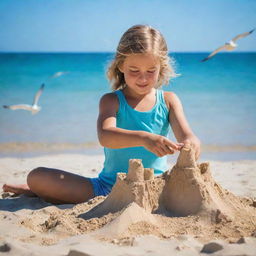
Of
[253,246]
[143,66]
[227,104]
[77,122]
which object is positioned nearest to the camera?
[253,246]

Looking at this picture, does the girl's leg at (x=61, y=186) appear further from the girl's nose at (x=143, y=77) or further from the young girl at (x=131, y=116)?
the girl's nose at (x=143, y=77)

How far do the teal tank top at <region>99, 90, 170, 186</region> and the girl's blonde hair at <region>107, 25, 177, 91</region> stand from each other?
0.25m

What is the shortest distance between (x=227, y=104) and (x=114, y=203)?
10460 millimetres

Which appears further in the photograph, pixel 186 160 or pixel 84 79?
pixel 84 79

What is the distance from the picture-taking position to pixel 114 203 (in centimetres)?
253

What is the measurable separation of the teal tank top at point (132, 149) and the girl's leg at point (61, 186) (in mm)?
164

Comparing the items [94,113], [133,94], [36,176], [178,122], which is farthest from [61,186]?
[94,113]

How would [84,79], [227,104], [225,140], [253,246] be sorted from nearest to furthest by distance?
[253,246] → [225,140] → [227,104] → [84,79]

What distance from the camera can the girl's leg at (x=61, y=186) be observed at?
11.3 feet

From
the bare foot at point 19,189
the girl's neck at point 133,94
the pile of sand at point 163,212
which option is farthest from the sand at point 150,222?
the girl's neck at point 133,94

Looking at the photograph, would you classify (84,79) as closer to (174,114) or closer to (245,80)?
(245,80)

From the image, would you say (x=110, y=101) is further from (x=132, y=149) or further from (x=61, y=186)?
(x=61, y=186)

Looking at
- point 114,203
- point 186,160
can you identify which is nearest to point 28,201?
point 114,203

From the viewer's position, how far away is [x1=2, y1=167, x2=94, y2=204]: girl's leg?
3.44m
